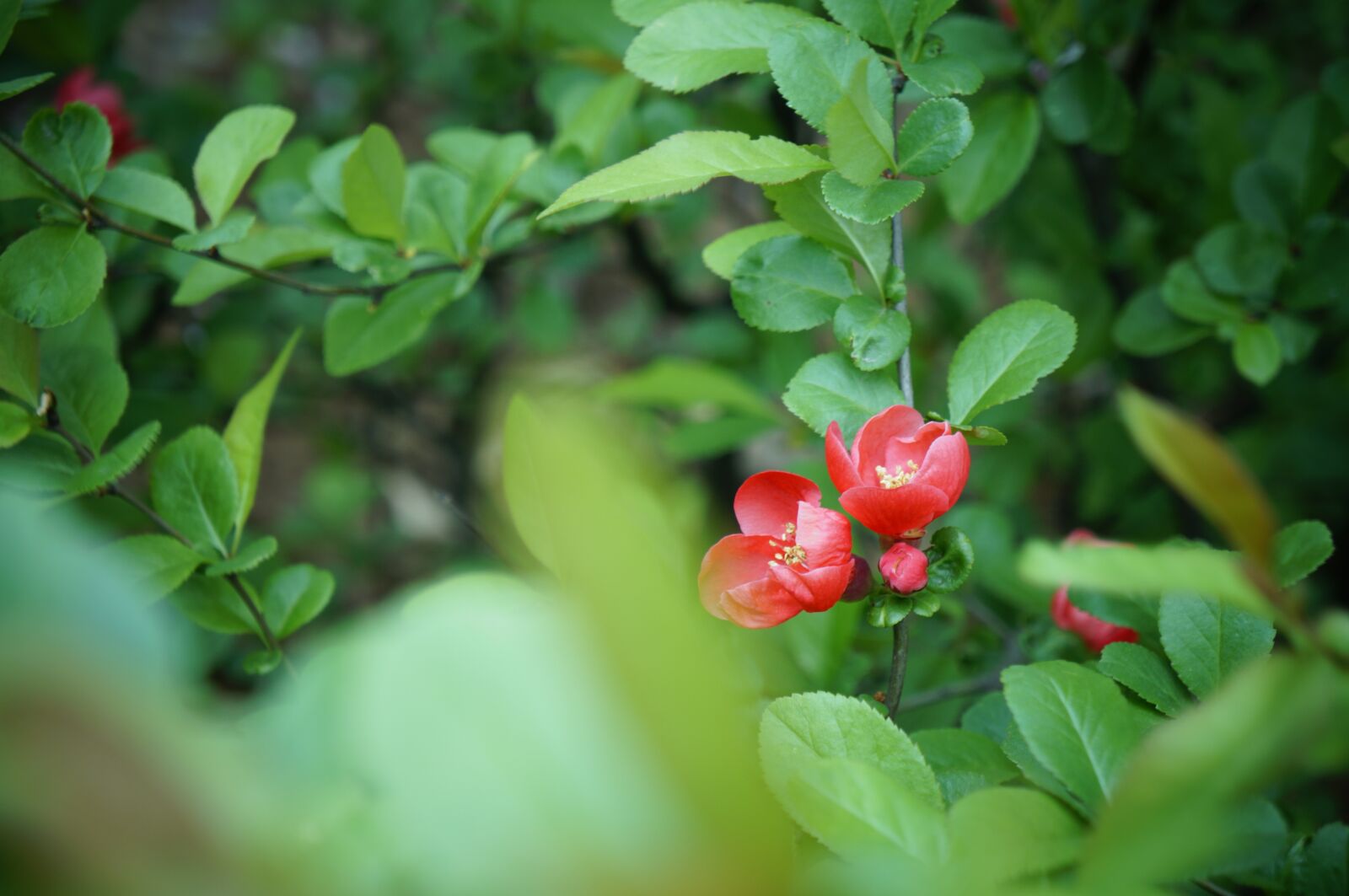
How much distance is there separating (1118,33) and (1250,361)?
1.01 ft

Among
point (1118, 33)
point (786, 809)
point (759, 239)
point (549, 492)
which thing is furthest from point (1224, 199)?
point (549, 492)

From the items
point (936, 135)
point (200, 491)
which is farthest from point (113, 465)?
point (936, 135)

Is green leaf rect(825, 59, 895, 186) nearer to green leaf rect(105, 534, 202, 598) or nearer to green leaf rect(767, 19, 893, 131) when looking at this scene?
green leaf rect(767, 19, 893, 131)

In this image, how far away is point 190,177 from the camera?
112cm

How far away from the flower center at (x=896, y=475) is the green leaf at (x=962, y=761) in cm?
14

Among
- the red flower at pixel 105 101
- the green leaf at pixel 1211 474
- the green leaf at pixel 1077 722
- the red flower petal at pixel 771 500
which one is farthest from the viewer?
the red flower at pixel 105 101

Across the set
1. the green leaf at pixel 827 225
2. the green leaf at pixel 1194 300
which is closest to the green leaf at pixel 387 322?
the green leaf at pixel 827 225

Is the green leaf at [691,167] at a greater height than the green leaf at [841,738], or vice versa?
the green leaf at [691,167]

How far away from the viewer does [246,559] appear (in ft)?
1.88

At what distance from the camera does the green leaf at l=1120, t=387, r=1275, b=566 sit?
0.92ft

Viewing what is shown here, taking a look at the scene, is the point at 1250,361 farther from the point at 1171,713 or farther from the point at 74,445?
the point at 74,445

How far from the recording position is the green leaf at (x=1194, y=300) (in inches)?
30.7

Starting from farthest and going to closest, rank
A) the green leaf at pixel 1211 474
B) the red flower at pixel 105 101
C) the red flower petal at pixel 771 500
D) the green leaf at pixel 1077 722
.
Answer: the red flower at pixel 105 101 → the red flower petal at pixel 771 500 → the green leaf at pixel 1077 722 → the green leaf at pixel 1211 474

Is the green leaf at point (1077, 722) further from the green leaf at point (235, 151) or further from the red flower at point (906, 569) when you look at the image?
the green leaf at point (235, 151)
